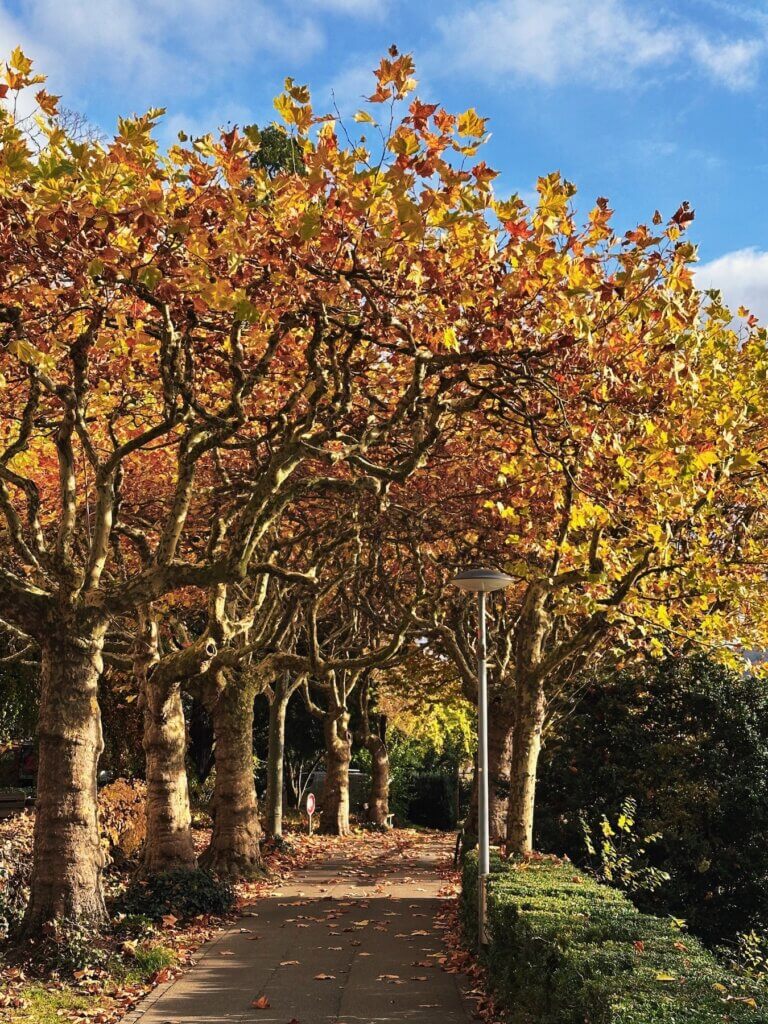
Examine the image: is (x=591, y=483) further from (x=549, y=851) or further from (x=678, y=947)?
(x=549, y=851)

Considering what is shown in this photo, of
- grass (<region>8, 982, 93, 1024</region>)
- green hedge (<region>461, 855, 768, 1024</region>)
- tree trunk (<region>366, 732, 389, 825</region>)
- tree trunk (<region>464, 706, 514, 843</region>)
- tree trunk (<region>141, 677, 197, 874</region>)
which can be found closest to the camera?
green hedge (<region>461, 855, 768, 1024</region>)

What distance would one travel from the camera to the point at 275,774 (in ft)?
71.1

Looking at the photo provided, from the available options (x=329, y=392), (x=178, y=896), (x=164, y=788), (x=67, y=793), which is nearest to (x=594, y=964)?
(x=67, y=793)

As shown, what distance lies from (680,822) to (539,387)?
1054cm

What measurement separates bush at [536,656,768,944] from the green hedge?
23.6ft

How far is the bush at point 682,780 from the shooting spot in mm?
16062

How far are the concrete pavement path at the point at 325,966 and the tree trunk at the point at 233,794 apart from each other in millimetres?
914

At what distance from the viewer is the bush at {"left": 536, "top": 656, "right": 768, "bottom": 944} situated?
16.1m

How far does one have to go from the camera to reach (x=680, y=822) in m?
16.4

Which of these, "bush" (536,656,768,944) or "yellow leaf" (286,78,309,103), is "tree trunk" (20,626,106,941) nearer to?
"yellow leaf" (286,78,309,103)

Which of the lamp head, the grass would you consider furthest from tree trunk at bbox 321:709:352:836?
the grass

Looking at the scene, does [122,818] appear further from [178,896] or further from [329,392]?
[329,392]

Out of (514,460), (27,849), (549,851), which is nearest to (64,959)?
(27,849)

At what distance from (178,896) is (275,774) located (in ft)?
30.9
